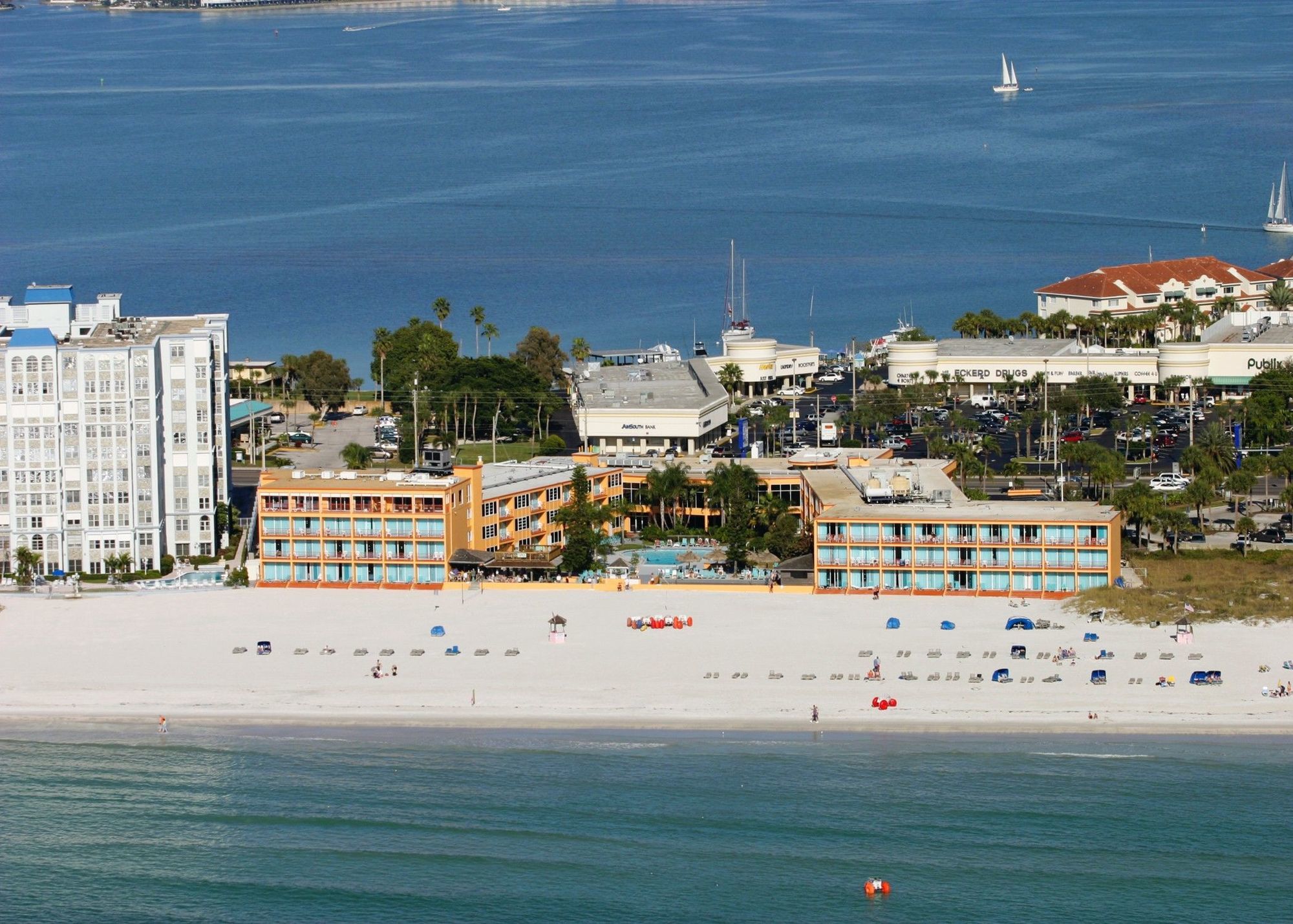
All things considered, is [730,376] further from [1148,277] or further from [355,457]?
[1148,277]

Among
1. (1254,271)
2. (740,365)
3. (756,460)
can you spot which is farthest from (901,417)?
(1254,271)

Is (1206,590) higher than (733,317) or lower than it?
lower

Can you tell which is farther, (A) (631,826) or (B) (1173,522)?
(B) (1173,522)

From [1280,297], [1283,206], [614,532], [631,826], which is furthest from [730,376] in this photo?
[1283,206]

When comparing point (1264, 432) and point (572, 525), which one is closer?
point (572, 525)

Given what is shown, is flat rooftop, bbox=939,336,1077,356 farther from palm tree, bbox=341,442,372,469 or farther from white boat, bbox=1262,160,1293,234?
white boat, bbox=1262,160,1293,234

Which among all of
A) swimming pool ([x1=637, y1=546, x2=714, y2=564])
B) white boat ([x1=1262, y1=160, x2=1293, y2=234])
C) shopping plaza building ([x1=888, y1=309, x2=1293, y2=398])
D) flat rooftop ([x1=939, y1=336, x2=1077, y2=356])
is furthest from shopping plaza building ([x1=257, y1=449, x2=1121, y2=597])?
white boat ([x1=1262, y1=160, x2=1293, y2=234])

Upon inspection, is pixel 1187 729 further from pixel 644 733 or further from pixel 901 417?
pixel 901 417
